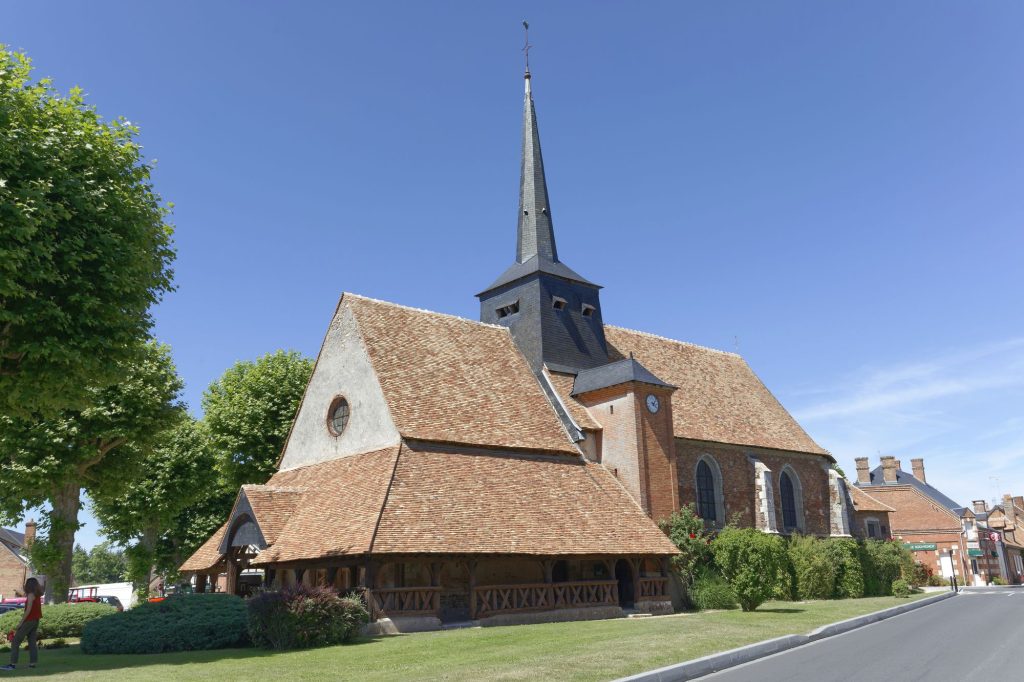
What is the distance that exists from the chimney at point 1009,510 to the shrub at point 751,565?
7656 cm

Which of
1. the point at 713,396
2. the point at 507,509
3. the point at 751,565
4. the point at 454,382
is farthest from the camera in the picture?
the point at 713,396

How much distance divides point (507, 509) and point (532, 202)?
16768 mm

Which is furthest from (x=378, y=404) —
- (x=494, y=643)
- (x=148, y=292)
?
(x=494, y=643)

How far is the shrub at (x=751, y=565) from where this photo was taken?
25094 millimetres

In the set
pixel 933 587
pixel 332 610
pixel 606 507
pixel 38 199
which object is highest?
pixel 38 199

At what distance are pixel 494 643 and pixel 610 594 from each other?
371 inches

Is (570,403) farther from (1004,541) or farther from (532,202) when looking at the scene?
(1004,541)

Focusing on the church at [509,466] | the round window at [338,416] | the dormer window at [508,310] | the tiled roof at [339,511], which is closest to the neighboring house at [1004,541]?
the church at [509,466]

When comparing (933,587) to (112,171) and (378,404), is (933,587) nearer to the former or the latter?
(378,404)

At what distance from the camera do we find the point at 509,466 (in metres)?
25.3

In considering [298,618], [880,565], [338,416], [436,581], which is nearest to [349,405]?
[338,416]

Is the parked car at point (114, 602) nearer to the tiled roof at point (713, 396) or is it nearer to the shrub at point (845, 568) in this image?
the tiled roof at point (713, 396)

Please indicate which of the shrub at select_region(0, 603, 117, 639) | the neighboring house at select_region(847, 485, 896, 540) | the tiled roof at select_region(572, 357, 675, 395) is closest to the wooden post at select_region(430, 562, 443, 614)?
the shrub at select_region(0, 603, 117, 639)

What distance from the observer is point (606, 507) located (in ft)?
85.0
